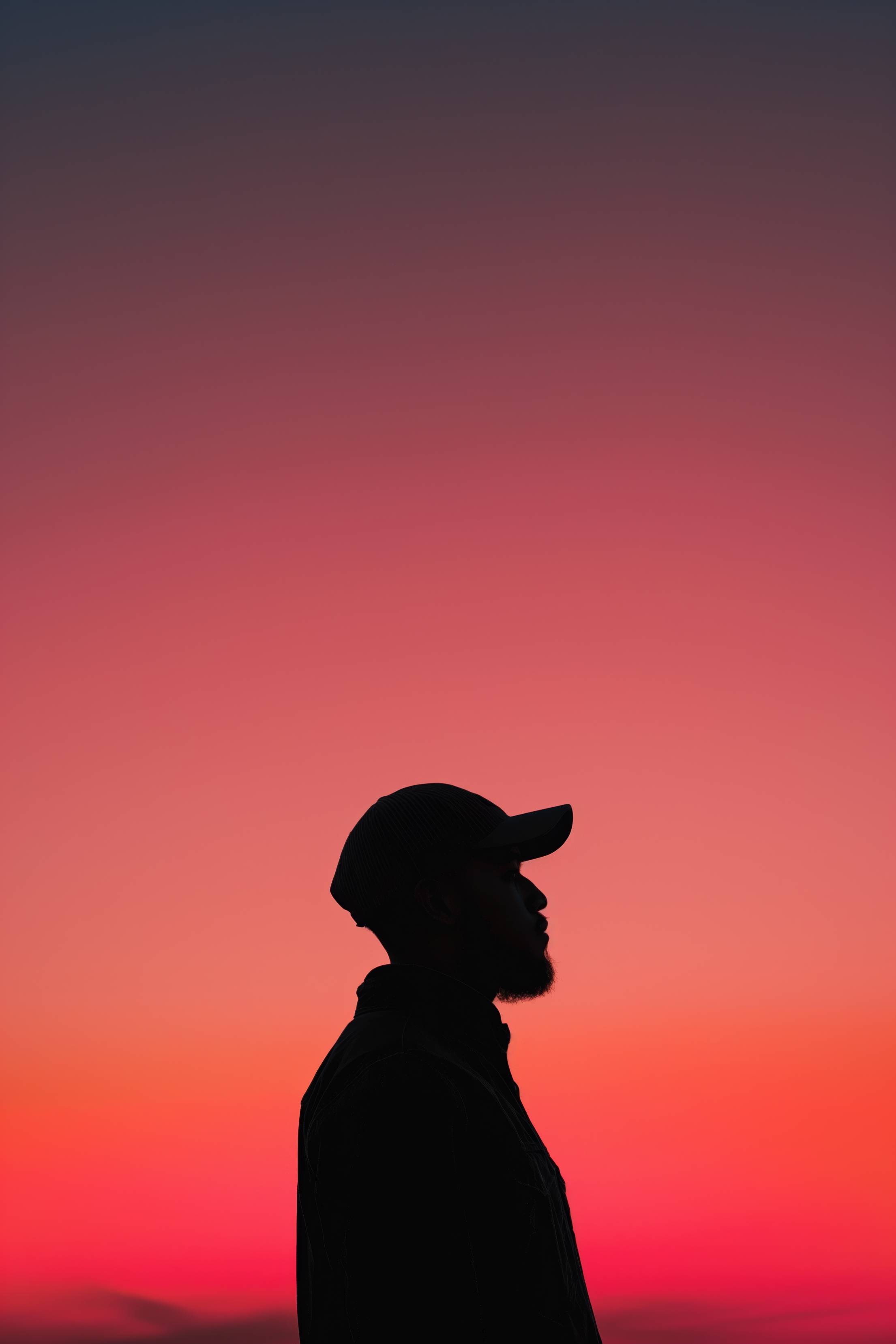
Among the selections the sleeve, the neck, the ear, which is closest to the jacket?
the sleeve

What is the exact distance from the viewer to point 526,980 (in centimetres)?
368

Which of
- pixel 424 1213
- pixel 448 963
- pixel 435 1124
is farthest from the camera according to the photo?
pixel 448 963

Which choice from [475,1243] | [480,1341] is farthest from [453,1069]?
[480,1341]

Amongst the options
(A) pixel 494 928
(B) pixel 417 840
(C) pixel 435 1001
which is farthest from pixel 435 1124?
(B) pixel 417 840

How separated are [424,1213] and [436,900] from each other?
97 centimetres

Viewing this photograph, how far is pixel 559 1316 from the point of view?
2.93m

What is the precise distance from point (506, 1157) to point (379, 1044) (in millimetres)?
419

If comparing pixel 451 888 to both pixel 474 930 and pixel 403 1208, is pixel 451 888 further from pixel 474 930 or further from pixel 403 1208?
pixel 403 1208

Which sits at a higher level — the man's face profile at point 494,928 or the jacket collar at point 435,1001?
the man's face profile at point 494,928

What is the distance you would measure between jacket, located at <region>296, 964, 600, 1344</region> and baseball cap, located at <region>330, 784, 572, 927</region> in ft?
1.58

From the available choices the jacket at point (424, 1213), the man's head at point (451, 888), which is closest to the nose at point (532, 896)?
the man's head at point (451, 888)

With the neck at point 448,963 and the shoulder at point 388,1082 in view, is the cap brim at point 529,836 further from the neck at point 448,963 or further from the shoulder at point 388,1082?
the shoulder at point 388,1082

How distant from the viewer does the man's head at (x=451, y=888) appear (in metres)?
3.59

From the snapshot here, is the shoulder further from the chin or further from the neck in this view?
the chin
